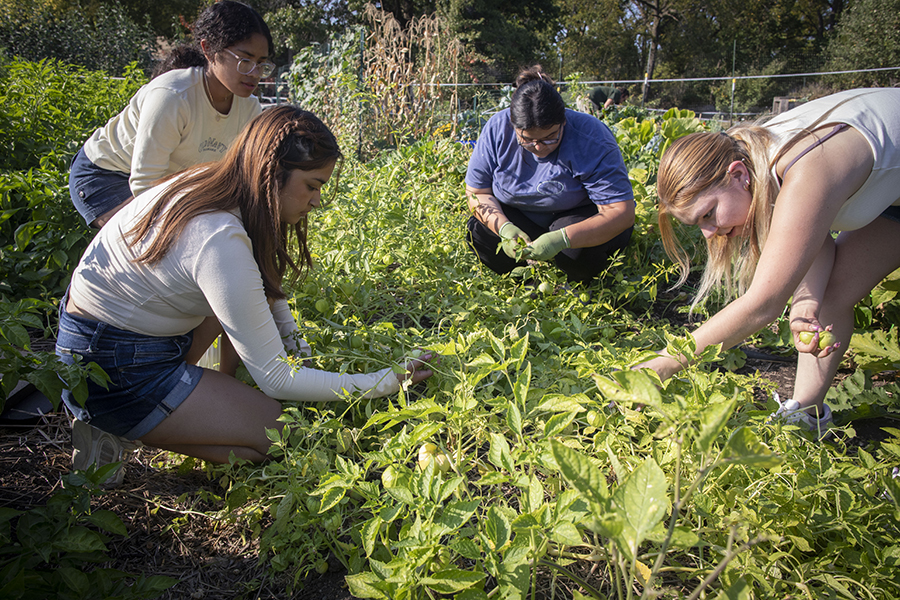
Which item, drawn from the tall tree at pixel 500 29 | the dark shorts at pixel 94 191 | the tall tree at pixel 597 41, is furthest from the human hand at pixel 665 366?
the tall tree at pixel 597 41

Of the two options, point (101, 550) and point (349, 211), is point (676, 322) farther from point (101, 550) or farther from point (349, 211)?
point (101, 550)

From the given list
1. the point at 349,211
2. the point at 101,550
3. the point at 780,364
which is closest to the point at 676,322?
the point at 780,364

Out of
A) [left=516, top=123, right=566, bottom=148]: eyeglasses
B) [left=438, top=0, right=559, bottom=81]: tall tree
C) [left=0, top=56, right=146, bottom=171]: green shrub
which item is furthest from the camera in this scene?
[left=438, top=0, right=559, bottom=81]: tall tree

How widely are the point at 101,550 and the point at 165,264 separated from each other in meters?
0.66

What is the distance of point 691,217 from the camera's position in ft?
5.11

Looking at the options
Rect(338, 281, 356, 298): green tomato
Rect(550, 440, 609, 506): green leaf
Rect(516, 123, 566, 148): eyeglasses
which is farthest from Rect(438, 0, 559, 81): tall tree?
Rect(550, 440, 609, 506): green leaf

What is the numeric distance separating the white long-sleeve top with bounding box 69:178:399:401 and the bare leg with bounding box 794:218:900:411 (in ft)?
4.15

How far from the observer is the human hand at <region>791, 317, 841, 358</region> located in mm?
1451

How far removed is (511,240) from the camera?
2.28 meters

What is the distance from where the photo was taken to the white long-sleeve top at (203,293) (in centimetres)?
136

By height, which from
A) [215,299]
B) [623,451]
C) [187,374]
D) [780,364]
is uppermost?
[215,299]

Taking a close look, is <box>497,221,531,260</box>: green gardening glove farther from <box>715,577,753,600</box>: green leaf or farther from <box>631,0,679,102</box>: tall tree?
<box>631,0,679,102</box>: tall tree

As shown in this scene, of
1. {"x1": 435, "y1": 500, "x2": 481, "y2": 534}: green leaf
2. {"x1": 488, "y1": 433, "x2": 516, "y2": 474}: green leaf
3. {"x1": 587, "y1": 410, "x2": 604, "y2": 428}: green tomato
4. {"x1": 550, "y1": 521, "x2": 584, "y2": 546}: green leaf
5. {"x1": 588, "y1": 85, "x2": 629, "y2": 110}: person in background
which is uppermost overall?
{"x1": 588, "y1": 85, "x2": 629, "y2": 110}: person in background

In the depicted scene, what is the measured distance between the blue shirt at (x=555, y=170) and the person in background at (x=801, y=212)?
708 mm
